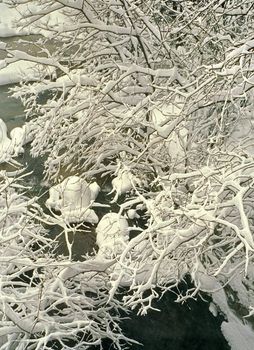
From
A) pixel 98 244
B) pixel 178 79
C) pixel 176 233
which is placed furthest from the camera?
pixel 98 244

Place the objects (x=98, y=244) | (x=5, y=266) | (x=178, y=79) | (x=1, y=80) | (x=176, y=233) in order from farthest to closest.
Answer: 1. (x=1, y=80)
2. (x=98, y=244)
3. (x=178, y=79)
4. (x=5, y=266)
5. (x=176, y=233)

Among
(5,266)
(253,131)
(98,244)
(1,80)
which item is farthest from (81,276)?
(1,80)

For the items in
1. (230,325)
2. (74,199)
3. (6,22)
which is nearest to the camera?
(230,325)

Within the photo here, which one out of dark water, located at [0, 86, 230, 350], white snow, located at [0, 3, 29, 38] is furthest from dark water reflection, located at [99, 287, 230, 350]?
white snow, located at [0, 3, 29, 38]

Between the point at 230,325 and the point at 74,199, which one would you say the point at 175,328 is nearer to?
the point at 230,325

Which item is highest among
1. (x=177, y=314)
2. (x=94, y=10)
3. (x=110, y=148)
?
(x=94, y=10)

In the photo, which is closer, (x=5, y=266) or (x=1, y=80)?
(x=5, y=266)

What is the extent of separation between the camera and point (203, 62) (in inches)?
404

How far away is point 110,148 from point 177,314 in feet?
12.1

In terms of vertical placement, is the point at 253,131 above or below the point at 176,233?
below

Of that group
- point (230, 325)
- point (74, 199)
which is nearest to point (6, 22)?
point (74, 199)

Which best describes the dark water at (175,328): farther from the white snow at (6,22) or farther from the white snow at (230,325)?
the white snow at (6,22)

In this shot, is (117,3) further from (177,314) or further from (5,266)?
(177,314)

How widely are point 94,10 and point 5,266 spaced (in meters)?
5.19
